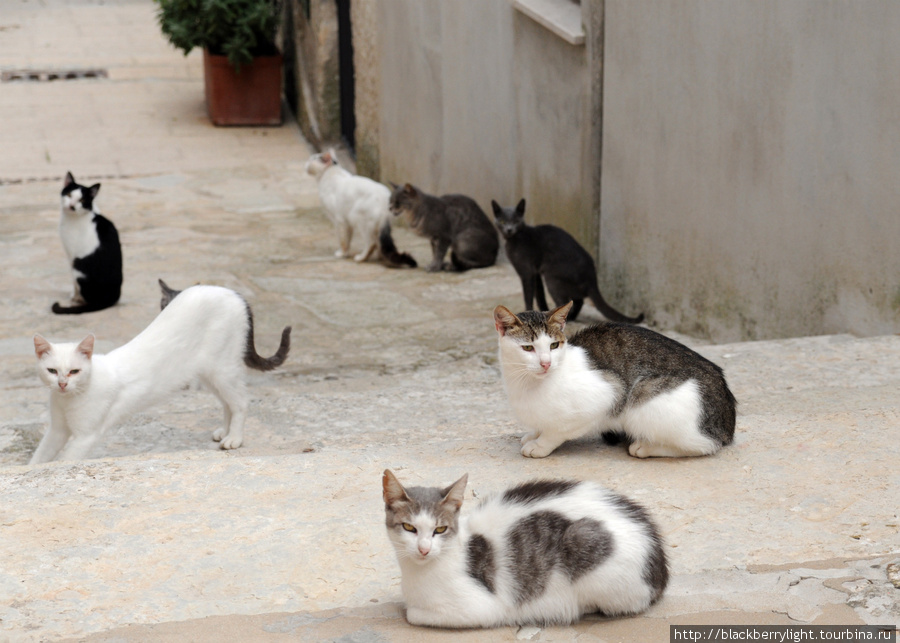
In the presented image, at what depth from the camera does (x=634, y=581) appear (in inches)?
94.0

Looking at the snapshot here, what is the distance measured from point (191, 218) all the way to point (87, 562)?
7.38 metres

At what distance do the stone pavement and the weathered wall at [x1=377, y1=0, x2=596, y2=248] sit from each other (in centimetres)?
92

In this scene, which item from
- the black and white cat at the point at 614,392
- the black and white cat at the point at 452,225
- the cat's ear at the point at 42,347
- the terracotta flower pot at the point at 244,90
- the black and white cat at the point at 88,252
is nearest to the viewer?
the black and white cat at the point at 614,392

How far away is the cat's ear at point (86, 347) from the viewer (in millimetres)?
4105

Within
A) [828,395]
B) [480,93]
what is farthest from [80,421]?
[480,93]

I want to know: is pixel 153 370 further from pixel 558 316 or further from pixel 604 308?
pixel 604 308

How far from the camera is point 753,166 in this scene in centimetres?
522

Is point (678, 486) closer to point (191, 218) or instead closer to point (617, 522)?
point (617, 522)

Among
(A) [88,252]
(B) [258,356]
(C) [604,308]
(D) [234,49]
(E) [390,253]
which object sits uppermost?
(D) [234,49]

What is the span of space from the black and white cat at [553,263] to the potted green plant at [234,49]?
7.14 metres

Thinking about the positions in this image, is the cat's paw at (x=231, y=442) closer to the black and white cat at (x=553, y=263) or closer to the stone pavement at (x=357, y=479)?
the stone pavement at (x=357, y=479)

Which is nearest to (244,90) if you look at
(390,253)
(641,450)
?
(390,253)

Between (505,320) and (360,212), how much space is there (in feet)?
17.8

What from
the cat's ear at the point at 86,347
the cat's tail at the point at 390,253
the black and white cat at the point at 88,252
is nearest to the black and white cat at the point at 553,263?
the cat's tail at the point at 390,253
